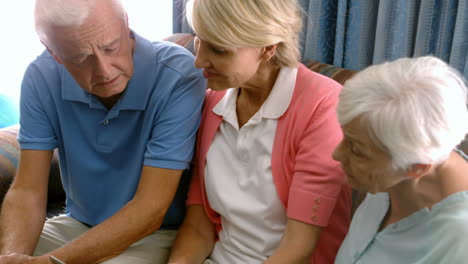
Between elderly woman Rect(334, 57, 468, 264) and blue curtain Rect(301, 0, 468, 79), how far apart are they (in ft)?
2.36

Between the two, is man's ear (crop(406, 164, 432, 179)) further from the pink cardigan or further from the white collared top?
the white collared top

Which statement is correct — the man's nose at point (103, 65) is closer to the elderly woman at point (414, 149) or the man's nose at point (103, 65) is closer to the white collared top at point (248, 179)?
the white collared top at point (248, 179)

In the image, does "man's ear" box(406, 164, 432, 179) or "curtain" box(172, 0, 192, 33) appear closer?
"man's ear" box(406, 164, 432, 179)

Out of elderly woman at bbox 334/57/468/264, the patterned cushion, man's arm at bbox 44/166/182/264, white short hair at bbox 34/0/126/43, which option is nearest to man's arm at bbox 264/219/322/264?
elderly woman at bbox 334/57/468/264

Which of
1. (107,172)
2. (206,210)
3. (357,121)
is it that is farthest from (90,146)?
(357,121)

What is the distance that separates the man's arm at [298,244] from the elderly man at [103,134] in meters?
0.35

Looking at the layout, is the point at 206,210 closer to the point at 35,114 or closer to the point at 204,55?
the point at 204,55

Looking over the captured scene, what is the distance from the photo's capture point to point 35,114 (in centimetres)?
150

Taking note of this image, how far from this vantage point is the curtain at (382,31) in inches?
63.3

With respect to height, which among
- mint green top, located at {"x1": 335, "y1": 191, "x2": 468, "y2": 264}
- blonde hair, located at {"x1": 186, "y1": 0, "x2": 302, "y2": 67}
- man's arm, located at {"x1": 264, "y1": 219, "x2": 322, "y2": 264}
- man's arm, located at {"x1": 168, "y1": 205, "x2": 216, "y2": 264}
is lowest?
man's arm, located at {"x1": 168, "y1": 205, "x2": 216, "y2": 264}

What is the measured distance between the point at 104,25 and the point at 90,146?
0.40m

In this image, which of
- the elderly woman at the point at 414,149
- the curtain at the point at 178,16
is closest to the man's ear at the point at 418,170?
the elderly woman at the point at 414,149

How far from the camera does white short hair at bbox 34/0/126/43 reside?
4.11ft

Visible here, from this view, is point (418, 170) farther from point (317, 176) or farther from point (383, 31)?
point (383, 31)
